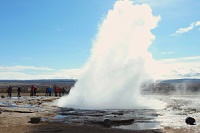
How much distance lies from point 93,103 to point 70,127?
54.7 feet

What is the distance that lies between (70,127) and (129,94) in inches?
857

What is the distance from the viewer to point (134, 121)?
2156 centimetres

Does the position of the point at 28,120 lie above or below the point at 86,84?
below

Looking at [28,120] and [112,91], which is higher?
[112,91]

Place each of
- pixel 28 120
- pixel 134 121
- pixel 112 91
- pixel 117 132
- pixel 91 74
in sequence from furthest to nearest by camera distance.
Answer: pixel 91 74 < pixel 112 91 < pixel 134 121 < pixel 28 120 < pixel 117 132

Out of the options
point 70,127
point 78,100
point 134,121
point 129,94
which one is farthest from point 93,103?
point 70,127

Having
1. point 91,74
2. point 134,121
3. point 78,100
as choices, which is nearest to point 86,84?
point 91,74

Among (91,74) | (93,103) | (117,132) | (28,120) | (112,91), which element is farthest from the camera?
(91,74)

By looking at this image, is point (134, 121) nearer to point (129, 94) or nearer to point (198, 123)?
point (198, 123)

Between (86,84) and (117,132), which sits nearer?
(117,132)

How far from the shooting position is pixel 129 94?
127 feet

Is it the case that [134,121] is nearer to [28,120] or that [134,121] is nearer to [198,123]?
[198,123]

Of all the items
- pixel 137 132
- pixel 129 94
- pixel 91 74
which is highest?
pixel 91 74

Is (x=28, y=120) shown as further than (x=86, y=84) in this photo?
No
